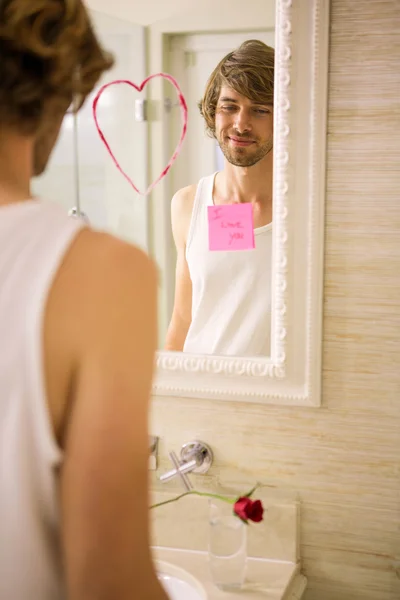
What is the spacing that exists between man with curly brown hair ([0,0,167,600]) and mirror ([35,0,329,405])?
668mm

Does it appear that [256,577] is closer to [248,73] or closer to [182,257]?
[182,257]

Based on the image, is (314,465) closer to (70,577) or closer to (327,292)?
(327,292)

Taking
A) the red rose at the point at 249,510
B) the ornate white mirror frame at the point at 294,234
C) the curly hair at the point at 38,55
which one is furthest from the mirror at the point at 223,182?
the curly hair at the point at 38,55

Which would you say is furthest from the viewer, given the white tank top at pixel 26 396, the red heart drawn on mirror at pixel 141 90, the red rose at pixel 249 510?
the red heart drawn on mirror at pixel 141 90

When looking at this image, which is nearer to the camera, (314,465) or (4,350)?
(4,350)

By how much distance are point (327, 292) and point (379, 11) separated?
445 mm

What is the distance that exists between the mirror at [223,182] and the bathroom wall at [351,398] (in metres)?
0.03

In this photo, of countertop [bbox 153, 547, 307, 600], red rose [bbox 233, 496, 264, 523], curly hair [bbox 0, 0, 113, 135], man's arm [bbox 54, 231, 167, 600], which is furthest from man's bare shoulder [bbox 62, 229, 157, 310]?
countertop [bbox 153, 547, 307, 600]

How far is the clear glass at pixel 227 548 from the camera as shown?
3.75ft

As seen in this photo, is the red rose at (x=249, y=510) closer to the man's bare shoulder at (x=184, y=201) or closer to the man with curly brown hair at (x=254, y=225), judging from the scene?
the man with curly brown hair at (x=254, y=225)

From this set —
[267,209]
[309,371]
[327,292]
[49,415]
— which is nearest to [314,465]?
[309,371]

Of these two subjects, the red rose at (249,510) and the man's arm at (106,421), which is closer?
the man's arm at (106,421)

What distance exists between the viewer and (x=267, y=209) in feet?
3.95

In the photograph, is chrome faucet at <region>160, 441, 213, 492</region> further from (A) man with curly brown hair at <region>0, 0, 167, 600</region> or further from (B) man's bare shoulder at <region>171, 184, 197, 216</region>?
(A) man with curly brown hair at <region>0, 0, 167, 600</region>
